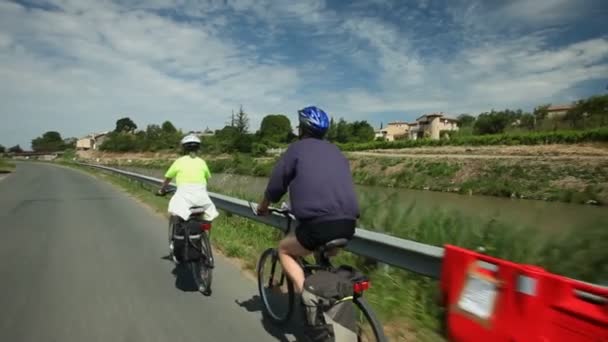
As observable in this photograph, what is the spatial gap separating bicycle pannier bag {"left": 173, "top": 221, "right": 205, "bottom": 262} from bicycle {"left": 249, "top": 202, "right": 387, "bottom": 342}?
1.02 metres

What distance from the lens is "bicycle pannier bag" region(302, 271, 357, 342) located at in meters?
2.91

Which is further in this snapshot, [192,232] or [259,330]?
[192,232]

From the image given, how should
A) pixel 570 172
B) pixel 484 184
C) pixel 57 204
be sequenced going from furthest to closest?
pixel 484 184 < pixel 570 172 < pixel 57 204

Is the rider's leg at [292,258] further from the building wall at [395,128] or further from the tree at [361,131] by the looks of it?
the building wall at [395,128]

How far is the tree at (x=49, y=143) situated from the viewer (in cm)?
13950

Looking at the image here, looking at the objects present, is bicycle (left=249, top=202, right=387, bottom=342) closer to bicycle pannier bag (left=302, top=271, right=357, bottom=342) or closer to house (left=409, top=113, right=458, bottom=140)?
bicycle pannier bag (left=302, top=271, right=357, bottom=342)

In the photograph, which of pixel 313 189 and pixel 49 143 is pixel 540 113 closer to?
pixel 313 189

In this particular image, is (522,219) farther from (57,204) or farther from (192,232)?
(57,204)

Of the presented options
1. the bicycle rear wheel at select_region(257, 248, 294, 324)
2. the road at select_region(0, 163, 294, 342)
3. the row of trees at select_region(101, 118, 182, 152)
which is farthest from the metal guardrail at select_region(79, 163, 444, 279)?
the row of trees at select_region(101, 118, 182, 152)

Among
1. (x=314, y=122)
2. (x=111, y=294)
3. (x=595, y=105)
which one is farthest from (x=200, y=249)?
(x=595, y=105)

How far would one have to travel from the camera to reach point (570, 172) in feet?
81.6

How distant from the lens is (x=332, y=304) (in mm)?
2963

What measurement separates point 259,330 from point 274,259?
65 centimetres

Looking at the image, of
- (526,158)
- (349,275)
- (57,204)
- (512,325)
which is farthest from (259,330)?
(526,158)
